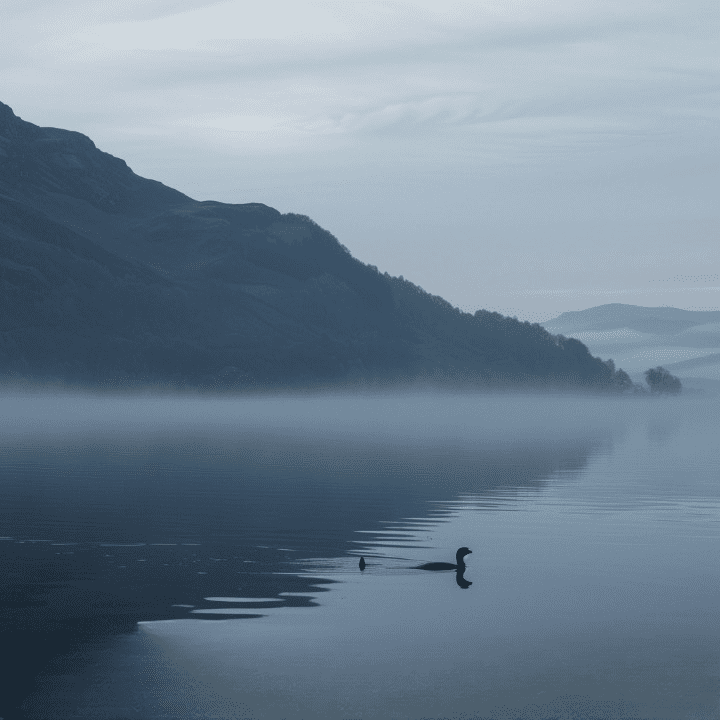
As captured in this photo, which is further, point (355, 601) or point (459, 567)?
point (459, 567)

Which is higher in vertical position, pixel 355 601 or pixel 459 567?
pixel 459 567

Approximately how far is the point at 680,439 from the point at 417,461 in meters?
50.4

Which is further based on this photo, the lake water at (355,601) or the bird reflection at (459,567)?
the bird reflection at (459,567)

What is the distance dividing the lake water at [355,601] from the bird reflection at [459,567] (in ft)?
0.71

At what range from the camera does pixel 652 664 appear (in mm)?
24172

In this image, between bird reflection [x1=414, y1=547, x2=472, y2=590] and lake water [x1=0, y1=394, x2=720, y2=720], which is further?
bird reflection [x1=414, y1=547, x2=472, y2=590]

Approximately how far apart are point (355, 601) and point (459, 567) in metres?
4.66

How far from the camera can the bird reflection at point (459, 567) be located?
32.2 meters

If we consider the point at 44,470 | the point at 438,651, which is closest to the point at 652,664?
the point at 438,651

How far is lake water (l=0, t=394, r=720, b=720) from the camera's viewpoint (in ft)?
71.7

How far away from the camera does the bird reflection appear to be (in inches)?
1270

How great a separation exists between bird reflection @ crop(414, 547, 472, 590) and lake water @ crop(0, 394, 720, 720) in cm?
22

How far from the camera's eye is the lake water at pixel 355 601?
21.8 m

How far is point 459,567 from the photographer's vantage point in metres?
33.1
